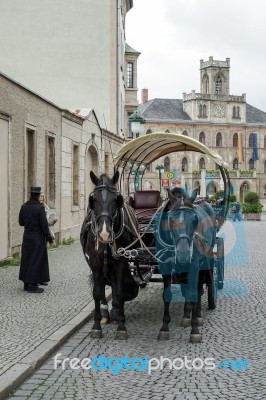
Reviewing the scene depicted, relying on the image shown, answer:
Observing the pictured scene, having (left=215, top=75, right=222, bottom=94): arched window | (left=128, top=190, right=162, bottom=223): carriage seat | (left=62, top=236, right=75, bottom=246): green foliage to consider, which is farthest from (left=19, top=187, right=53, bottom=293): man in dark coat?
(left=215, top=75, right=222, bottom=94): arched window

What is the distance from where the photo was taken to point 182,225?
839cm

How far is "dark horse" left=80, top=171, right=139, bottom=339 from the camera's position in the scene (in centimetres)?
828

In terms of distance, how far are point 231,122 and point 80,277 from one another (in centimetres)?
11410

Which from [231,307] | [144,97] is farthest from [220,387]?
[144,97]

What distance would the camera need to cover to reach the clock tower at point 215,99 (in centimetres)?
12456

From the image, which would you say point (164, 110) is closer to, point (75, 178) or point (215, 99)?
point (215, 99)

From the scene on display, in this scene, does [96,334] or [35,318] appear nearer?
[96,334]

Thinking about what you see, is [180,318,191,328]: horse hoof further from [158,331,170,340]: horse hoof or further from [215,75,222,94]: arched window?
[215,75,222,94]: arched window

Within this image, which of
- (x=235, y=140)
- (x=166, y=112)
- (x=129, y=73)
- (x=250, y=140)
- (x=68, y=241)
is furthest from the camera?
(x=250, y=140)

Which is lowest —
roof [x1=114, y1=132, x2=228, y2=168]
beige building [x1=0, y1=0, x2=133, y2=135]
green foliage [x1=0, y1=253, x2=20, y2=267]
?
green foliage [x1=0, y1=253, x2=20, y2=267]

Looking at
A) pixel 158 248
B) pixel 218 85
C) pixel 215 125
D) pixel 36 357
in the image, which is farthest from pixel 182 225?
pixel 218 85

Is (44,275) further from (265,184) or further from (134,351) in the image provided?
(265,184)

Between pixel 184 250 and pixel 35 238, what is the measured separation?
542 centimetres

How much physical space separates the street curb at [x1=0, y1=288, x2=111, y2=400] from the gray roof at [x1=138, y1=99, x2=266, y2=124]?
110928mm
